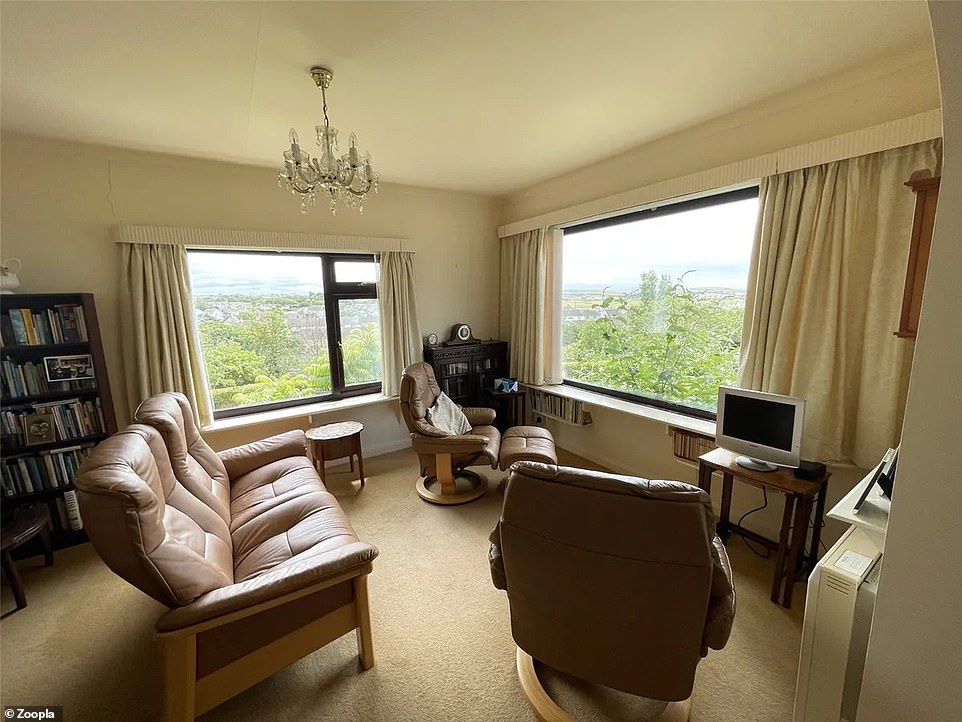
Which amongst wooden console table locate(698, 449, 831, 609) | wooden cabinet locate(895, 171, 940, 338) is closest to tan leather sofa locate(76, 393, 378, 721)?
wooden console table locate(698, 449, 831, 609)

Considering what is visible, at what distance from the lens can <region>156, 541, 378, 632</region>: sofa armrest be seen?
1.21 m

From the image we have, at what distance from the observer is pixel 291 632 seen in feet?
4.75

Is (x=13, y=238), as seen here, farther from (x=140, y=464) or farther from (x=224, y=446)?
(x=140, y=464)

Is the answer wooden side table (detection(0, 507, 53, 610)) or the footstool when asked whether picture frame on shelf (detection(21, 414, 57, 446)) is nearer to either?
wooden side table (detection(0, 507, 53, 610))

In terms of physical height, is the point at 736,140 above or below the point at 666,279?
above

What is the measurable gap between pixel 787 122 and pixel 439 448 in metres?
2.89

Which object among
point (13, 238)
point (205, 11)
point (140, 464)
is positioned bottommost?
point (140, 464)

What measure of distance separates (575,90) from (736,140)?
111 centimetres

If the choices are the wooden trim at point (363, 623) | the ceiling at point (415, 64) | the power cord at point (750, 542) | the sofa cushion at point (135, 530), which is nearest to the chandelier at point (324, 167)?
the ceiling at point (415, 64)

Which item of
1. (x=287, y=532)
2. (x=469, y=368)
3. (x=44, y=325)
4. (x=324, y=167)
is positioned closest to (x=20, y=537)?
(x=44, y=325)

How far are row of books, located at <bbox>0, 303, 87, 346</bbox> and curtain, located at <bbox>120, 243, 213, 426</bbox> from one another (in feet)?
1.00

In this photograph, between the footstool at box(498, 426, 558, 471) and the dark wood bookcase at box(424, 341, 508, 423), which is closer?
the footstool at box(498, 426, 558, 471)

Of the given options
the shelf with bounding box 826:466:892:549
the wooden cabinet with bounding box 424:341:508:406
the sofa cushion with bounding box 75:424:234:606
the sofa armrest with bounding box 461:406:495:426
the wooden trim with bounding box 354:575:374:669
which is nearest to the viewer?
the sofa cushion with bounding box 75:424:234:606

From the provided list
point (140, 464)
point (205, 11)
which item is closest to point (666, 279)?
point (205, 11)
